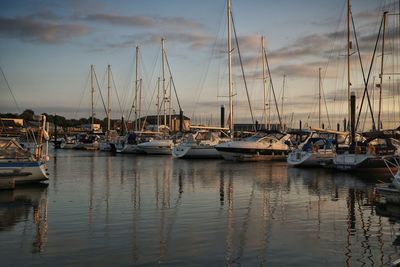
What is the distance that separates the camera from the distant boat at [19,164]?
869 inches

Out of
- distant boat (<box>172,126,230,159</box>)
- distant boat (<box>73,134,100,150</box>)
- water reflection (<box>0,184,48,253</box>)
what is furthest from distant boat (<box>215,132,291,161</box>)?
distant boat (<box>73,134,100,150</box>)

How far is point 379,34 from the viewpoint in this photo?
41125 mm

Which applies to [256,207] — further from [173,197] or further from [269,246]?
[269,246]

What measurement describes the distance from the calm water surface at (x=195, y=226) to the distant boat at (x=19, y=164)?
27.5 inches

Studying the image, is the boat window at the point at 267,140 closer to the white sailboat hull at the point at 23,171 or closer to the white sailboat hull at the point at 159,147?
the white sailboat hull at the point at 159,147

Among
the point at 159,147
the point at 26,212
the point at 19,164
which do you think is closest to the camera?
the point at 26,212

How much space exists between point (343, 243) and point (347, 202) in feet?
25.5

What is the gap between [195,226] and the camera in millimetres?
13938

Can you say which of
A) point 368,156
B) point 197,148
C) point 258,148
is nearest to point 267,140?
point 258,148

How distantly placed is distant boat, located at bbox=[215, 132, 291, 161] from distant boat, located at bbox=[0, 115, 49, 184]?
2637 cm

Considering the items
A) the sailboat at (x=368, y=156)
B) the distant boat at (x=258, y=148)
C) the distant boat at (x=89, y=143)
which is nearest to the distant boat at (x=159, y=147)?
the distant boat at (x=258, y=148)

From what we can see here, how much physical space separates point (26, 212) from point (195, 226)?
637cm

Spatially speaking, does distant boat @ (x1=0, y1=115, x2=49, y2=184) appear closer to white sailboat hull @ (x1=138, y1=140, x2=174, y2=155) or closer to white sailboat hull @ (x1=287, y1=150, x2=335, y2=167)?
white sailboat hull @ (x1=287, y1=150, x2=335, y2=167)

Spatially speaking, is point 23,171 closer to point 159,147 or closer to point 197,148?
point 197,148
